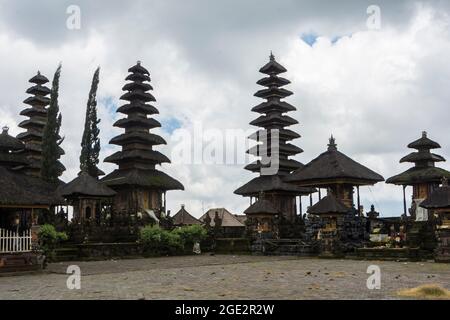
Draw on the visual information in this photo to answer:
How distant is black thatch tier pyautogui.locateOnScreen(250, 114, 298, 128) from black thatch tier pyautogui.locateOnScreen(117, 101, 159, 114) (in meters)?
8.72

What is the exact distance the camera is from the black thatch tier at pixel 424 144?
139 ft

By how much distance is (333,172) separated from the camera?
3350 centimetres

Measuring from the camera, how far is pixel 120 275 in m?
18.8

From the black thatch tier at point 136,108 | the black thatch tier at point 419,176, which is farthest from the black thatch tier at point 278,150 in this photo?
the black thatch tier at point 136,108

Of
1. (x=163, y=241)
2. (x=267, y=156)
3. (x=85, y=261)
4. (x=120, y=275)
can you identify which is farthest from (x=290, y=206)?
(x=120, y=275)

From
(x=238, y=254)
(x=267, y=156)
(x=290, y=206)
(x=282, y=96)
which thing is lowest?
(x=238, y=254)

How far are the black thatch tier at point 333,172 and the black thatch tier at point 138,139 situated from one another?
13321 millimetres

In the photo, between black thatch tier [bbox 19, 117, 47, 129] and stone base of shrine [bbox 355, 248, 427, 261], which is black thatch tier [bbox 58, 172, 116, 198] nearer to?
stone base of shrine [bbox 355, 248, 427, 261]

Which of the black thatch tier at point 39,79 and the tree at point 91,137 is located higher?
the black thatch tier at point 39,79

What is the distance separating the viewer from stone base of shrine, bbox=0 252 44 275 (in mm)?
20359

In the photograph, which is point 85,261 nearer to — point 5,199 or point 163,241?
point 163,241

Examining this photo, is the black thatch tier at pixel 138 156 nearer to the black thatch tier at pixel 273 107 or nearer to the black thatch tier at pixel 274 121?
the black thatch tier at pixel 274 121

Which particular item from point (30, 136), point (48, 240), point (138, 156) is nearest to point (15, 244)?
point (48, 240)
